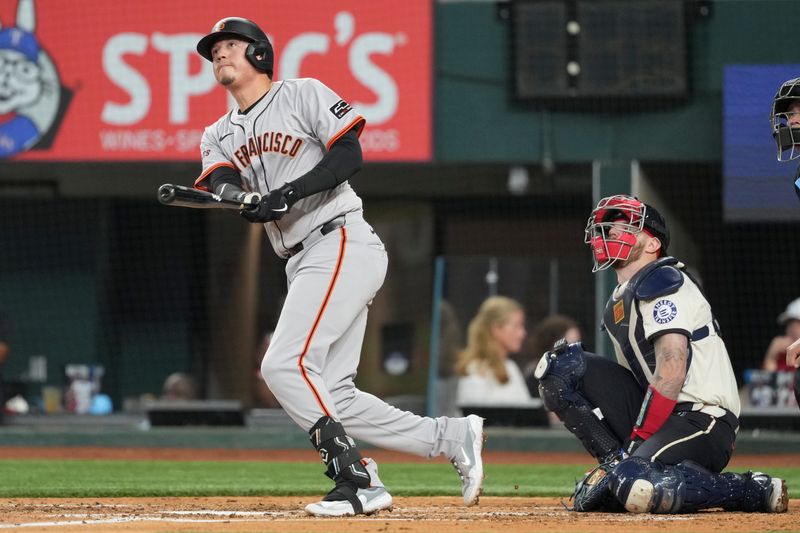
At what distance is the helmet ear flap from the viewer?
4.89m

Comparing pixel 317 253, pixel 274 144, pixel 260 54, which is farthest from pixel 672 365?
pixel 260 54

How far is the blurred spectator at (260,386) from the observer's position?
13.6 meters

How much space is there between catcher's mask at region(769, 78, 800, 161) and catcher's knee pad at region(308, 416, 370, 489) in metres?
1.85

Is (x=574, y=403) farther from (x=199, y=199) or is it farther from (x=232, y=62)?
(x=232, y=62)

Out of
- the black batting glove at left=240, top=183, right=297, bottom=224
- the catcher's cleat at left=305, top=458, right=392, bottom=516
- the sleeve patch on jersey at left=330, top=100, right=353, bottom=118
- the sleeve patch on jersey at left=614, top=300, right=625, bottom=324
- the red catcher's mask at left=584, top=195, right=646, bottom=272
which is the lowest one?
the catcher's cleat at left=305, top=458, right=392, bottom=516

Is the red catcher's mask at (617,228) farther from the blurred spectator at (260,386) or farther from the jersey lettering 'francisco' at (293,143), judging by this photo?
the blurred spectator at (260,386)

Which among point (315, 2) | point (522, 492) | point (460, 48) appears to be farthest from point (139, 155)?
point (522, 492)

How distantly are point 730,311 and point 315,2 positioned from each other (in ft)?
16.8

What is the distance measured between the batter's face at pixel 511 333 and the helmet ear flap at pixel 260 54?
5.95 metres

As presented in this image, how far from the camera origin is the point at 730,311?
43.8 ft

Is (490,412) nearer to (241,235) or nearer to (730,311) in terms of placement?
(730,311)

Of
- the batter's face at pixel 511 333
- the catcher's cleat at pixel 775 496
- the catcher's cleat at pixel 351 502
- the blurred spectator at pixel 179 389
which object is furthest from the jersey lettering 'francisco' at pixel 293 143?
the blurred spectator at pixel 179 389

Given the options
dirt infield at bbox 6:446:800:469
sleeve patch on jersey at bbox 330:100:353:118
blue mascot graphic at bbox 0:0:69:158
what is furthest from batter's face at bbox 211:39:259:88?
blue mascot graphic at bbox 0:0:69:158

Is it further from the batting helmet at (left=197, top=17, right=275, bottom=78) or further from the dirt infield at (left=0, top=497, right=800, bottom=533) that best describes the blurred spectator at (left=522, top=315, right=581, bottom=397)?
the batting helmet at (left=197, top=17, right=275, bottom=78)
